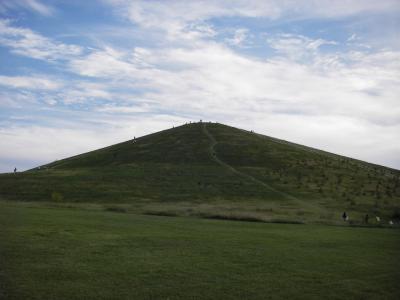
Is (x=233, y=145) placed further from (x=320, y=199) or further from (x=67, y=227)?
(x=67, y=227)

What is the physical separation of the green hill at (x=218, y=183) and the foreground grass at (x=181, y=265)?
66.7 feet

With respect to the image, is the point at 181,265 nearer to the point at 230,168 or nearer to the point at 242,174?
the point at 242,174

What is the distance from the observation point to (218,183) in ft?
234

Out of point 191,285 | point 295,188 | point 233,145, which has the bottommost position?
point 191,285

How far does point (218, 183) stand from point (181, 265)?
171 ft

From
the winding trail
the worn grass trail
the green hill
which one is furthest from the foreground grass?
the winding trail

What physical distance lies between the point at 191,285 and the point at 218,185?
5358 centimetres

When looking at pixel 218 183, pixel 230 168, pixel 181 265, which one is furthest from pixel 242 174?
pixel 181 265

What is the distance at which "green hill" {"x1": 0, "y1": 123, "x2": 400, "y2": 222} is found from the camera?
5444cm

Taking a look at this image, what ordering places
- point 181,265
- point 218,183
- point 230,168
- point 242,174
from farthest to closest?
point 230,168, point 242,174, point 218,183, point 181,265

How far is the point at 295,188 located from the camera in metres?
69.2

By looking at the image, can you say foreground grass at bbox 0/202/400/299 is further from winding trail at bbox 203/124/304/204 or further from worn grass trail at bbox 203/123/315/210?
winding trail at bbox 203/124/304/204

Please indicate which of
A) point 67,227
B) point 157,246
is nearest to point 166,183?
point 67,227

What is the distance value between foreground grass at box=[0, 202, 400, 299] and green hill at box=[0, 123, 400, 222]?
801 inches
